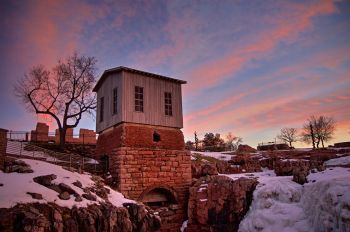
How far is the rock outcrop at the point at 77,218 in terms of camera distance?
29.3ft

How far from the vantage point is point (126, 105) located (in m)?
18.4

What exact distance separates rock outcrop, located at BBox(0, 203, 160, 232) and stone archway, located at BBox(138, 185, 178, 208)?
4464 millimetres

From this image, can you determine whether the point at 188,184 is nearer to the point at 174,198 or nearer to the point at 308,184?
the point at 174,198

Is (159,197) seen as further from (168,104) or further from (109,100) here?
(109,100)

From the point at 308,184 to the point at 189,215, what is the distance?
7.58 m

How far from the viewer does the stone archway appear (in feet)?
60.6

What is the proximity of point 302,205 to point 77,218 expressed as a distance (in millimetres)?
11613

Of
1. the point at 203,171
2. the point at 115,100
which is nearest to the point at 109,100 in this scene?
the point at 115,100

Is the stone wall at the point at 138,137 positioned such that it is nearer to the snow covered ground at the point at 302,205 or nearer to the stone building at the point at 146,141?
the stone building at the point at 146,141

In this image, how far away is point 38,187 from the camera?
11.2 m

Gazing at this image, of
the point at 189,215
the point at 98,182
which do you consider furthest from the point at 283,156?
the point at 98,182

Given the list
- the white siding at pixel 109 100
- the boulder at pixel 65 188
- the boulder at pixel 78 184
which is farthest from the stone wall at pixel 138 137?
the boulder at pixel 65 188

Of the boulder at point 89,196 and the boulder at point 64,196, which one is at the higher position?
the boulder at point 64,196

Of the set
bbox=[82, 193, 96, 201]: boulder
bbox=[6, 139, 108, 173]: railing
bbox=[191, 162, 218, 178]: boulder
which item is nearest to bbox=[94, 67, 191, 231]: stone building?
bbox=[6, 139, 108, 173]: railing
